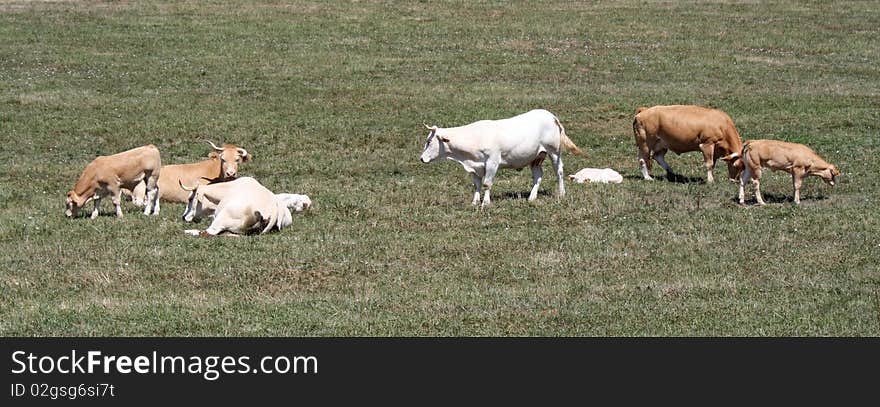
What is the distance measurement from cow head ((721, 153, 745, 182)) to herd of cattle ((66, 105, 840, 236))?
0.02 meters

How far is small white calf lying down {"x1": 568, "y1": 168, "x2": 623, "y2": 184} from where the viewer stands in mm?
23297

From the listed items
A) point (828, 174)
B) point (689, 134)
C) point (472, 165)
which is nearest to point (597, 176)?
point (689, 134)

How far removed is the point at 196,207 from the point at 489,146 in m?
4.82

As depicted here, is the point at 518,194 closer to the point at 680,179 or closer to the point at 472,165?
the point at 472,165

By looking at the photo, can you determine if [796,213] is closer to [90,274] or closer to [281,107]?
[90,274]

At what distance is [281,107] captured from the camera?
32.6 metres

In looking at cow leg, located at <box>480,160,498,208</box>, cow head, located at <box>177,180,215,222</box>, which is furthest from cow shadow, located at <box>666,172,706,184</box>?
cow head, located at <box>177,180,215,222</box>

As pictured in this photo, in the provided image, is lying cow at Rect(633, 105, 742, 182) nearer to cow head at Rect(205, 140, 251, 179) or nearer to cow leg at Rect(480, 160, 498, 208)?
cow leg at Rect(480, 160, 498, 208)

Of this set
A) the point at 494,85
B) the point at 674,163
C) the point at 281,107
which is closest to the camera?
the point at 674,163

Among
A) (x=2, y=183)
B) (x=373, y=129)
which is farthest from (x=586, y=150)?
(x=2, y=183)

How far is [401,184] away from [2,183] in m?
7.13

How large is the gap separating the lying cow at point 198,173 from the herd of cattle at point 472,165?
0.6 inches

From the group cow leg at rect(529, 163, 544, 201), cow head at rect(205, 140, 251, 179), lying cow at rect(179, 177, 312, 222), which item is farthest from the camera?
cow leg at rect(529, 163, 544, 201)

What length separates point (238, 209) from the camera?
1795 cm
